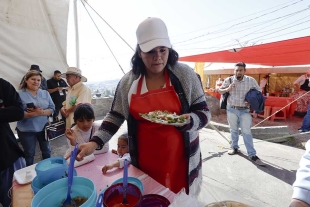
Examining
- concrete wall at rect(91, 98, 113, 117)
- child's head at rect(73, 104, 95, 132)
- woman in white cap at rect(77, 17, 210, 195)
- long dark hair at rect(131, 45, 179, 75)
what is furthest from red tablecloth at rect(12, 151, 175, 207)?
concrete wall at rect(91, 98, 113, 117)

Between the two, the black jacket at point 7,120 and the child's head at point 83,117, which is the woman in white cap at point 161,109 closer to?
the child's head at point 83,117

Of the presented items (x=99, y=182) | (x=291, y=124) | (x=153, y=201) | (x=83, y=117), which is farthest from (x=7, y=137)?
(x=291, y=124)

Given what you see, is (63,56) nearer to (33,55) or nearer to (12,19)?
(33,55)

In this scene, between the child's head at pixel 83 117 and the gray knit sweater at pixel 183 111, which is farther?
the child's head at pixel 83 117

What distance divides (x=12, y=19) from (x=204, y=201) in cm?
429

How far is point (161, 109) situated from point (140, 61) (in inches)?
16.4

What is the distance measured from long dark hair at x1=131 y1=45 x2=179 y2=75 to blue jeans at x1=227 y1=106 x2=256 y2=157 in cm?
258

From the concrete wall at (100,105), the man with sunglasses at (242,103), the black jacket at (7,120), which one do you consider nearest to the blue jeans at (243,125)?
the man with sunglasses at (242,103)

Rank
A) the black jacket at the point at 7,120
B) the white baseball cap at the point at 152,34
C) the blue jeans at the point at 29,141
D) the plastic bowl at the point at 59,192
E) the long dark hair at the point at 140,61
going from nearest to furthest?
the plastic bowl at the point at 59,192 < the white baseball cap at the point at 152,34 < the long dark hair at the point at 140,61 < the black jacket at the point at 7,120 < the blue jeans at the point at 29,141

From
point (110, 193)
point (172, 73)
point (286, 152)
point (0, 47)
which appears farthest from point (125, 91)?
point (286, 152)

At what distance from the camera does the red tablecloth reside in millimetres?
953

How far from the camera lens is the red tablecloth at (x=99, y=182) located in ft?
3.13

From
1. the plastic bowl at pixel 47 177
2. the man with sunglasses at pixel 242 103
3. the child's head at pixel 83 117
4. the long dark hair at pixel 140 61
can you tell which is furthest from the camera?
the man with sunglasses at pixel 242 103

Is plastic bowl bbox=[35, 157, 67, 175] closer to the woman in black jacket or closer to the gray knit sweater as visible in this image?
the gray knit sweater
